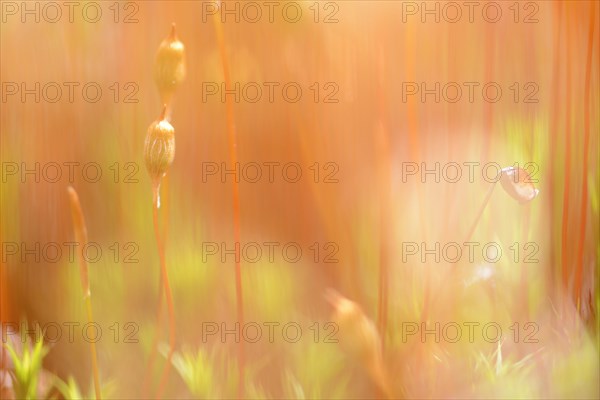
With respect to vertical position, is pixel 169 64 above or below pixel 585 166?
above

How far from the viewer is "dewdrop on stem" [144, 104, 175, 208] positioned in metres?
0.59

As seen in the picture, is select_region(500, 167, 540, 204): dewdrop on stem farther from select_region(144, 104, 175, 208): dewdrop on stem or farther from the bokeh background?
select_region(144, 104, 175, 208): dewdrop on stem

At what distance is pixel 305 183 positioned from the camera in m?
0.64

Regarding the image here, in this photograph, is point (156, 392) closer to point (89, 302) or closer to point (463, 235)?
point (89, 302)

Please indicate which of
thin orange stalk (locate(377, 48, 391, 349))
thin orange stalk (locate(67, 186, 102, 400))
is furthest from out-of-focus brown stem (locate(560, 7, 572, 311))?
thin orange stalk (locate(67, 186, 102, 400))

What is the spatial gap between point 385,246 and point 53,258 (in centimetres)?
34

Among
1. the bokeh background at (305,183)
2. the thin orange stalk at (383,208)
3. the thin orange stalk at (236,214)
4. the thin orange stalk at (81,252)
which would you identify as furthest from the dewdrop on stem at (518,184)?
the thin orange stalk at (81,252)

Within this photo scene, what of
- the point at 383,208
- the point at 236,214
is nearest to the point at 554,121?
the point at 383,208

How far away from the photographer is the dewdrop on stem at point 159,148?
0.59m

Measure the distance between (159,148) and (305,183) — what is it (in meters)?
0.15

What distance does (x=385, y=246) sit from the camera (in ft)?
2.11

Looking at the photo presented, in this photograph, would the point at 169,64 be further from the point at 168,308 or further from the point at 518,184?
the point at 518,184

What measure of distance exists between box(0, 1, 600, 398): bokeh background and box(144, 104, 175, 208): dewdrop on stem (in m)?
0.03

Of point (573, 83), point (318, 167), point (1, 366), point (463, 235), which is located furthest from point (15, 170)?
point (573, 83)
